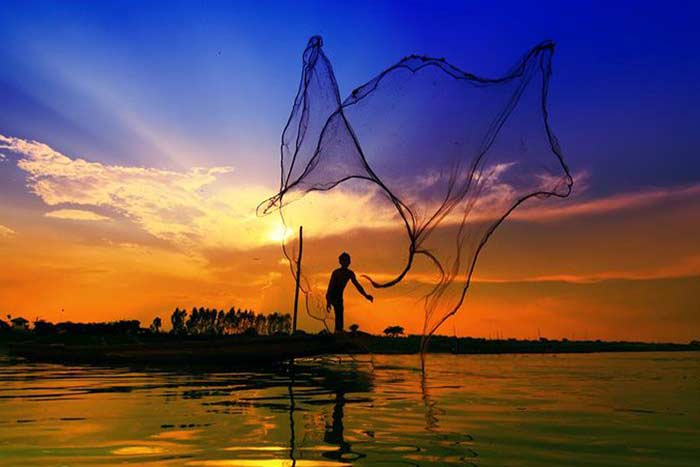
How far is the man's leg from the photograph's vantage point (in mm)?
18781

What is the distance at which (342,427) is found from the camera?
26.7ft

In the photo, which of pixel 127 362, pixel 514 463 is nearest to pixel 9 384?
pixel 127 362

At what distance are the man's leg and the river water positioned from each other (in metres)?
4.56

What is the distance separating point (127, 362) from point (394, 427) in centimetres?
2013

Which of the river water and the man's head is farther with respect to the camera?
the man's head

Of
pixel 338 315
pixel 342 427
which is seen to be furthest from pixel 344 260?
pixel 342 427

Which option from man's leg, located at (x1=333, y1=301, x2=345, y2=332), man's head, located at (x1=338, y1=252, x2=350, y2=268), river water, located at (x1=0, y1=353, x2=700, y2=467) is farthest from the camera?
man's leg, located at (x1=333, y1=301, x2=345, y2=332)

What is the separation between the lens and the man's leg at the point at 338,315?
739 inches

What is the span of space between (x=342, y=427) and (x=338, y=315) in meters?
10.9

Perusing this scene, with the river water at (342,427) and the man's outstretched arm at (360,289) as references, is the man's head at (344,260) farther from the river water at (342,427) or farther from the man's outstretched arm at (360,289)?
the river water at (342,427)

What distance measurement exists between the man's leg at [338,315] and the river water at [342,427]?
456 centimetres

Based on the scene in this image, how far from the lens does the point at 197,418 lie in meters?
8.99

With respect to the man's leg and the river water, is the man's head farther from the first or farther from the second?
the river water

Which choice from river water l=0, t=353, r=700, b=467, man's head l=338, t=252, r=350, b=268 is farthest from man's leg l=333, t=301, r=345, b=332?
river water l=0, t=353, r=700, b=467
